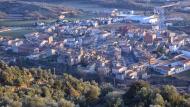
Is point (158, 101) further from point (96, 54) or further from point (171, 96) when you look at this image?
point (96, 54)

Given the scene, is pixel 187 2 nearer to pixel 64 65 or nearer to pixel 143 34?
pixel 143 34

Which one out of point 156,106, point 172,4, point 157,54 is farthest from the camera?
point 172,4

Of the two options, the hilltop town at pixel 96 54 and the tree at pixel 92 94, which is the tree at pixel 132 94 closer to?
the hilltop town at pixel 96 54

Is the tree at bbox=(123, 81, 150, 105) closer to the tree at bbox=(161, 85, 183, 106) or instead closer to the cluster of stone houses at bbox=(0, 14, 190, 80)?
the tree at bbox=(161, 85, 183, 106)

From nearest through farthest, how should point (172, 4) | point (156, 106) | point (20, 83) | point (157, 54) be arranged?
point (156, 106) → point (20, 83) → point (157, 54) → point (172, 4)

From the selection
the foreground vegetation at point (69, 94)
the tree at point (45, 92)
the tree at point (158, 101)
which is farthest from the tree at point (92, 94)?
the tree at point (158, 101)

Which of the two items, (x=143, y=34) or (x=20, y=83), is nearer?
(x=20, y=83)

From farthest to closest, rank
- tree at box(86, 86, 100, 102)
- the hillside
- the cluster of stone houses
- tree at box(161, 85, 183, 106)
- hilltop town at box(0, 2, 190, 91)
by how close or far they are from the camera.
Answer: the hillside < the cluster of stone houses < hilltop town at box(0, 2, 190, 91) < tree at box(86, 86, 100, 102) < tree at box(161, 85, 183, 106)

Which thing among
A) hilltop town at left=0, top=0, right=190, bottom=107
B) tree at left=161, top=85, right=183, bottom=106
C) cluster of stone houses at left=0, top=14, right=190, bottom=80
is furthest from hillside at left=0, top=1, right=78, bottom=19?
tree at left=161, top=85, right=183, bottom=106

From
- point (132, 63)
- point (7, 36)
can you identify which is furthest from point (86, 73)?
point (7, 36)
